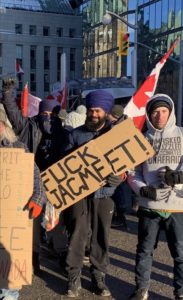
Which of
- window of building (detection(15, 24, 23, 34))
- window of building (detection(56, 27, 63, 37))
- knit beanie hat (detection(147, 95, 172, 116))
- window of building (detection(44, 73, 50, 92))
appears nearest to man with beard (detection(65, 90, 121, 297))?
knit beanie hat (detection(147, 95, 172, 116))

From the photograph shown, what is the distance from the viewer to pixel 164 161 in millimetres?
4426

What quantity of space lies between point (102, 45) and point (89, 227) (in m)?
48.9

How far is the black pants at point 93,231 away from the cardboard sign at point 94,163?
29 cm

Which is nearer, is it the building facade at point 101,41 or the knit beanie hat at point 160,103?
the knit beanie hat at point 160,103

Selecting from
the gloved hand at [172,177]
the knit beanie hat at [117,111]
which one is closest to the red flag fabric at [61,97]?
the knit beanie hat at [117,111]

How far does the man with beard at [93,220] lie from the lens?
15.3 ft

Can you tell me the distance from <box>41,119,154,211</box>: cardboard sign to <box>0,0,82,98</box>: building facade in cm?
7223

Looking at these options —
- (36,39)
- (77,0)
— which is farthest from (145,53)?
(36,39)

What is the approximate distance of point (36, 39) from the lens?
261 ft

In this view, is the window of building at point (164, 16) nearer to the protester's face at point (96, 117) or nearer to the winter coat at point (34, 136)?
the winter coat at point (34, 136)

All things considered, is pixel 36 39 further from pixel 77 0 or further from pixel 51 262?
pixel 51 262

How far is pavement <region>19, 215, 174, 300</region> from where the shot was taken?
188 inches

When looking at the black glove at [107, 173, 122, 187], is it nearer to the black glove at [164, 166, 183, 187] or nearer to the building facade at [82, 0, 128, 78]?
the black glove at [164, 166, 183, 187]

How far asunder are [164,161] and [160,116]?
0.37 metres
